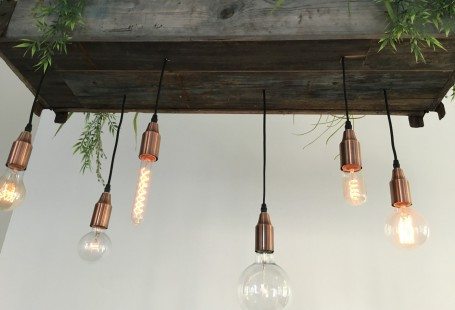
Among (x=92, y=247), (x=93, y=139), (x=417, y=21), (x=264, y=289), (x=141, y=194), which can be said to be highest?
(x=93, y=139)

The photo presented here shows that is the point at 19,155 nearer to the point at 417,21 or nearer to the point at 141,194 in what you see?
the point at 141,194

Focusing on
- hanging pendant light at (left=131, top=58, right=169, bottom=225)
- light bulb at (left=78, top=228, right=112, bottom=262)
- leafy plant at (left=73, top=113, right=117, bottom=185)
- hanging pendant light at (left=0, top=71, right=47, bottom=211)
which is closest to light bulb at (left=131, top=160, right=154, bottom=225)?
hanging pendant light at (left=131, top=58, right=169, bottom=225)

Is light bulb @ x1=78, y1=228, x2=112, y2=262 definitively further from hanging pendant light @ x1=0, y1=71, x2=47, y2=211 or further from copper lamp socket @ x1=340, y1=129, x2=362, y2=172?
copper lamp socket @ x1=340, y1=129, x2=362, y2=172

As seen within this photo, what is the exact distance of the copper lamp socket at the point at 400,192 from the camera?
39.7 inches

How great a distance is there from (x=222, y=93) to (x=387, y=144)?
1428mm

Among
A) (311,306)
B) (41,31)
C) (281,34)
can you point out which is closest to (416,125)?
(281,34)

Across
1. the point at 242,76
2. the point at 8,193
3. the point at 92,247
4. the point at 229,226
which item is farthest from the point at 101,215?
the point at 229,226

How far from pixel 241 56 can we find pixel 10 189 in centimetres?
73

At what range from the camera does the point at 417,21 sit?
1012 millimetres

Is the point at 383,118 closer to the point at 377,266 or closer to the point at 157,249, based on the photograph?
the point at 377,266

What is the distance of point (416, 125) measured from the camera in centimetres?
137

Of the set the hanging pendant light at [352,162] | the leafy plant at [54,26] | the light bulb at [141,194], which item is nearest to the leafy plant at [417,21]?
the hanging pendant light at [352,162]

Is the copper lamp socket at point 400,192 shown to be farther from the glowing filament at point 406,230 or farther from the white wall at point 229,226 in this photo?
the white wall at point 229,226

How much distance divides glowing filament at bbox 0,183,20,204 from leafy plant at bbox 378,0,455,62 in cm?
104
